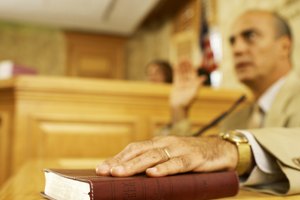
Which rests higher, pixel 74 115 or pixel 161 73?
pixel 161 73

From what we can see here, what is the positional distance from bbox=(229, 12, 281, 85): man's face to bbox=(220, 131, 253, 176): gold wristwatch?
0.90 metres

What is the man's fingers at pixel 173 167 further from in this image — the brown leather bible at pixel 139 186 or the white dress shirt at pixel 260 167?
the white dress shirt at pixel 260 167

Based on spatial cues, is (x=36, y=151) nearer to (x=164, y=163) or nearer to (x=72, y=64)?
(x=164, y=163)

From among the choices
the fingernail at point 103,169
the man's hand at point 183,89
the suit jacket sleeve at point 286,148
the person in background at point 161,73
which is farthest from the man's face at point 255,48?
the person in background at point 161,73

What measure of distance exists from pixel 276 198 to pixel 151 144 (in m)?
0.23

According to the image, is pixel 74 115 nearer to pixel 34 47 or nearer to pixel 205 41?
pixel 205 41

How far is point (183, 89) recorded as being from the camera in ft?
5.49

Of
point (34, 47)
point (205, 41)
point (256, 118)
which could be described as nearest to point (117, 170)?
point (256, 118)

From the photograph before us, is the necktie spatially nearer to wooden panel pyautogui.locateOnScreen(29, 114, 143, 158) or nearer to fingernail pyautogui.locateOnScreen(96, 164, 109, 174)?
wooden panel pyautogui.locateOnScreen(29, 114, 143, 158)

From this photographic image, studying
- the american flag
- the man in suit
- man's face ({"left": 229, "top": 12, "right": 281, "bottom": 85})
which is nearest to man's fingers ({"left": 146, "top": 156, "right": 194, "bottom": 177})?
the man in suit

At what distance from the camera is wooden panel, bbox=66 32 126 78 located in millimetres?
5141

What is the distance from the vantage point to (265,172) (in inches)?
25.9

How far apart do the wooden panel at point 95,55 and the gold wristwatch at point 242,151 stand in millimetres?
4644

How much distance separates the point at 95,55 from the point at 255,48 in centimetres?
395
